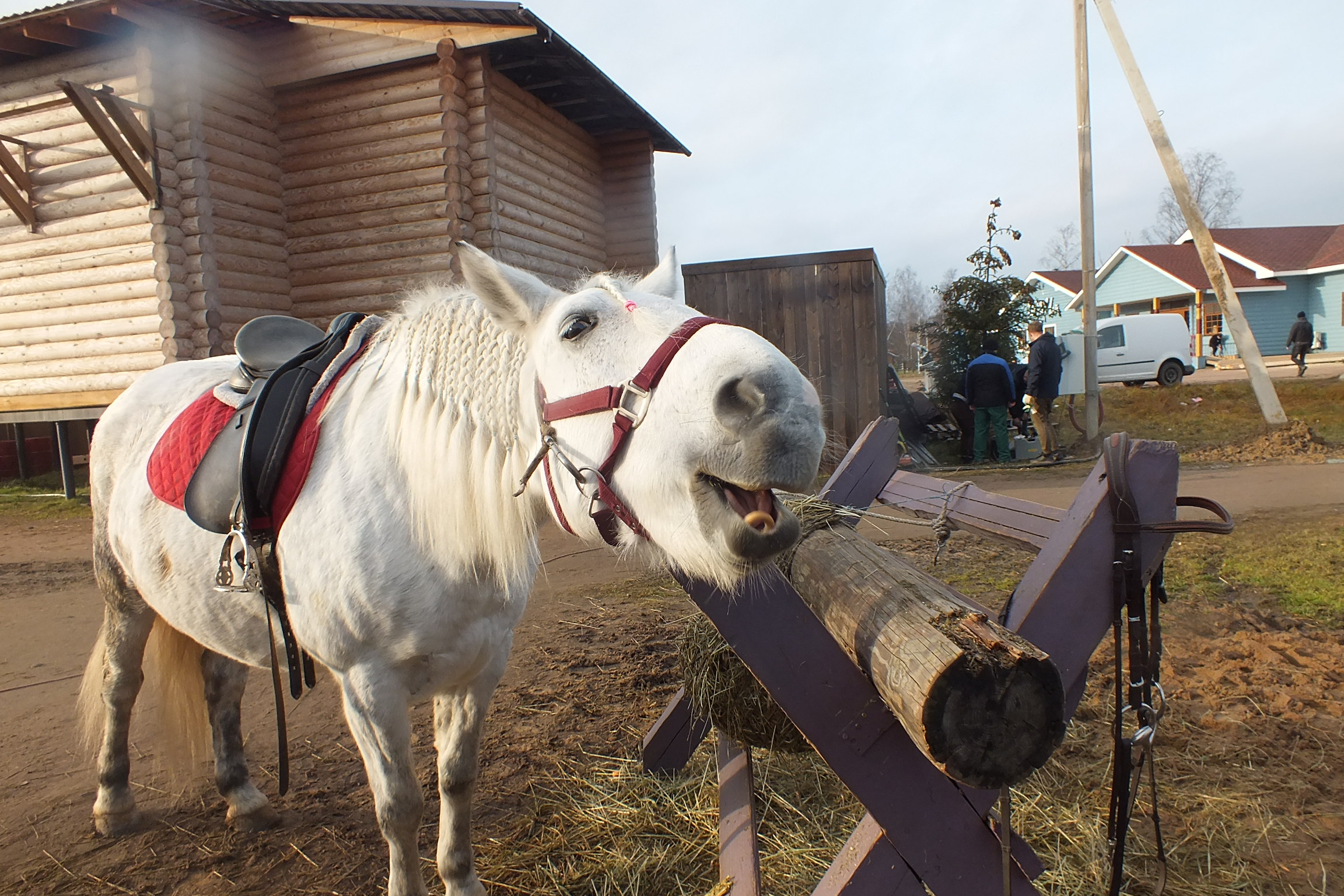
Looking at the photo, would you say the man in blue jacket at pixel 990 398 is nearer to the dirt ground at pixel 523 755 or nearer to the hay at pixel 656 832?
the dirt ground at pixel 523 755

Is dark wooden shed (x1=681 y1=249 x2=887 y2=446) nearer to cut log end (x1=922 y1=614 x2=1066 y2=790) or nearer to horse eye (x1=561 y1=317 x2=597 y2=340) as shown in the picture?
horse eye (x1=561 y1=317 x2=597 y2=340)

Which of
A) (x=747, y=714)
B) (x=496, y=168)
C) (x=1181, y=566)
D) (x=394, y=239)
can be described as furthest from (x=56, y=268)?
(x=1181, y=566)

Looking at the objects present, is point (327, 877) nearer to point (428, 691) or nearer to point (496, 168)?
point (428, 691)

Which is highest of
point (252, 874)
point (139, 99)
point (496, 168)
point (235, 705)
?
point (139, 99)

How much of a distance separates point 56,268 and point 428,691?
11039mm

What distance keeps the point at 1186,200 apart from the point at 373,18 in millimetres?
11562

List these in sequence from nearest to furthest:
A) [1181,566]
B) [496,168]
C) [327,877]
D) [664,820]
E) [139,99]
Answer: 1. [327,877]
2. [664,820]
3. [1181,566]
4. [139,99]
5. [496,168]

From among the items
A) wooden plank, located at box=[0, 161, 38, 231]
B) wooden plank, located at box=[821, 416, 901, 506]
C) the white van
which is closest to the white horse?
wooden plank, located at box=[821, 416, 901, 506]

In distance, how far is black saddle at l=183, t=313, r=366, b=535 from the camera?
7.18 feet

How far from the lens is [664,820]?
9.43 feet

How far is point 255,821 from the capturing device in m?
3.03

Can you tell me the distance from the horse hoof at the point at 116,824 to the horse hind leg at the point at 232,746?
1.05 feet

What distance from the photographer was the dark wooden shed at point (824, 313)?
10578 millimetres

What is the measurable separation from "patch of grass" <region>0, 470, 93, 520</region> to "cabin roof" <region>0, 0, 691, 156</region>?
19.3 ft
